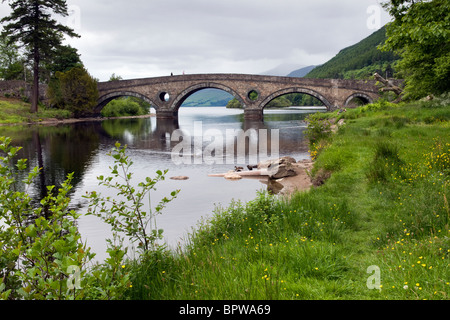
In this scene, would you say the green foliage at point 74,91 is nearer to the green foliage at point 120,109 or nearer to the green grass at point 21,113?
the green grass at point 21,113

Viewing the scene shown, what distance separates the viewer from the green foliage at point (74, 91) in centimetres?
4797

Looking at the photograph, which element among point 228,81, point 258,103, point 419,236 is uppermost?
point 228,81

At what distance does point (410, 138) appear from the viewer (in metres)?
11.5

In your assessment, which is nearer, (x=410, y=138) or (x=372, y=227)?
(x=372, y=227)

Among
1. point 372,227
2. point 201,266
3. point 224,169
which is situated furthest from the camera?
point 224,169

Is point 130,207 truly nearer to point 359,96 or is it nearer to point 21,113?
point 21,113

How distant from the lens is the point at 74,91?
48781 millimetres

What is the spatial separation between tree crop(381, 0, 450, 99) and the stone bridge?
21526 millimetres

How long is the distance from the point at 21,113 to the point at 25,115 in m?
0.80

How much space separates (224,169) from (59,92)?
40.8 metres

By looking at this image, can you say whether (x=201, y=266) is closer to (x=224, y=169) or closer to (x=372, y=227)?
(x=372, y=227)

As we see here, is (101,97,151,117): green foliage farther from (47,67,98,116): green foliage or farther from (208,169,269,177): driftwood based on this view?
(208,169,269,177): driftwood
